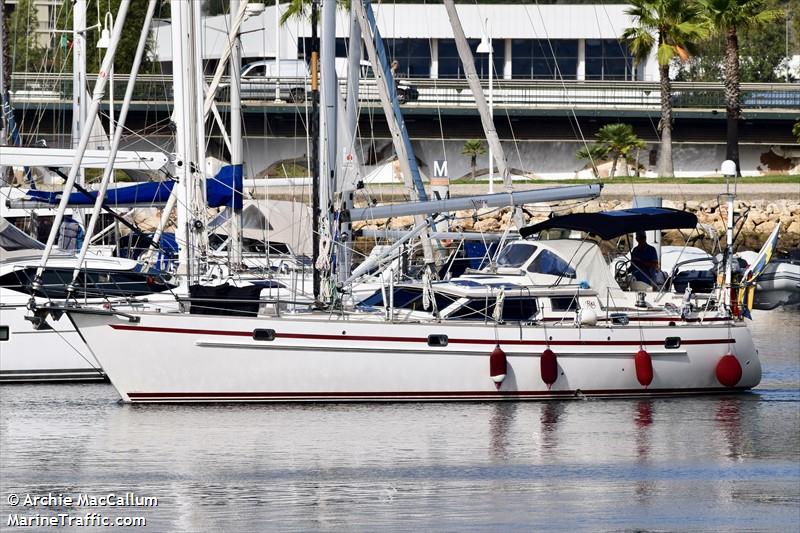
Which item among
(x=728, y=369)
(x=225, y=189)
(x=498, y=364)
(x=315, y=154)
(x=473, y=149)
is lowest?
(x=728, y=369)

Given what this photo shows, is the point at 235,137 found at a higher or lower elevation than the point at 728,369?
higher

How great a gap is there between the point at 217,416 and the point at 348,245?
3.55 meters

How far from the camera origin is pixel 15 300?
2392cm

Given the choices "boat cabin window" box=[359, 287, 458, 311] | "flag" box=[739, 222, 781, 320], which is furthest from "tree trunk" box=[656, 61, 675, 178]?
"boat cabin window" box=[359, 287, 458, 311]

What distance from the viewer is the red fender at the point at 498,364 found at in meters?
21.5

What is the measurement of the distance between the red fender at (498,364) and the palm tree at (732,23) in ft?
93.3

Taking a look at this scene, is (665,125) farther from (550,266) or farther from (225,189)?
(550,266)

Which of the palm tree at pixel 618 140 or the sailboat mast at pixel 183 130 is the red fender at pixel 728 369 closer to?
the sailboat mast at pixel 183 130

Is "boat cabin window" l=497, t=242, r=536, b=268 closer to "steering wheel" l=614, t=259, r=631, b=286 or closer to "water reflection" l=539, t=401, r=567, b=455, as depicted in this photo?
"steering wheel" l=614, t=259, r=631, b=286

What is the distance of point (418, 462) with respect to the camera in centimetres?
1831

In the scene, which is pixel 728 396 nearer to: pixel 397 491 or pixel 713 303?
pixel 713 303

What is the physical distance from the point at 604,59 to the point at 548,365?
44642 millimetres

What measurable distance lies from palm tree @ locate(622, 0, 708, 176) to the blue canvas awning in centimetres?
2469

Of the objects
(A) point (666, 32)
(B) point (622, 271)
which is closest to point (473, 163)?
(A) point (666, 32)
